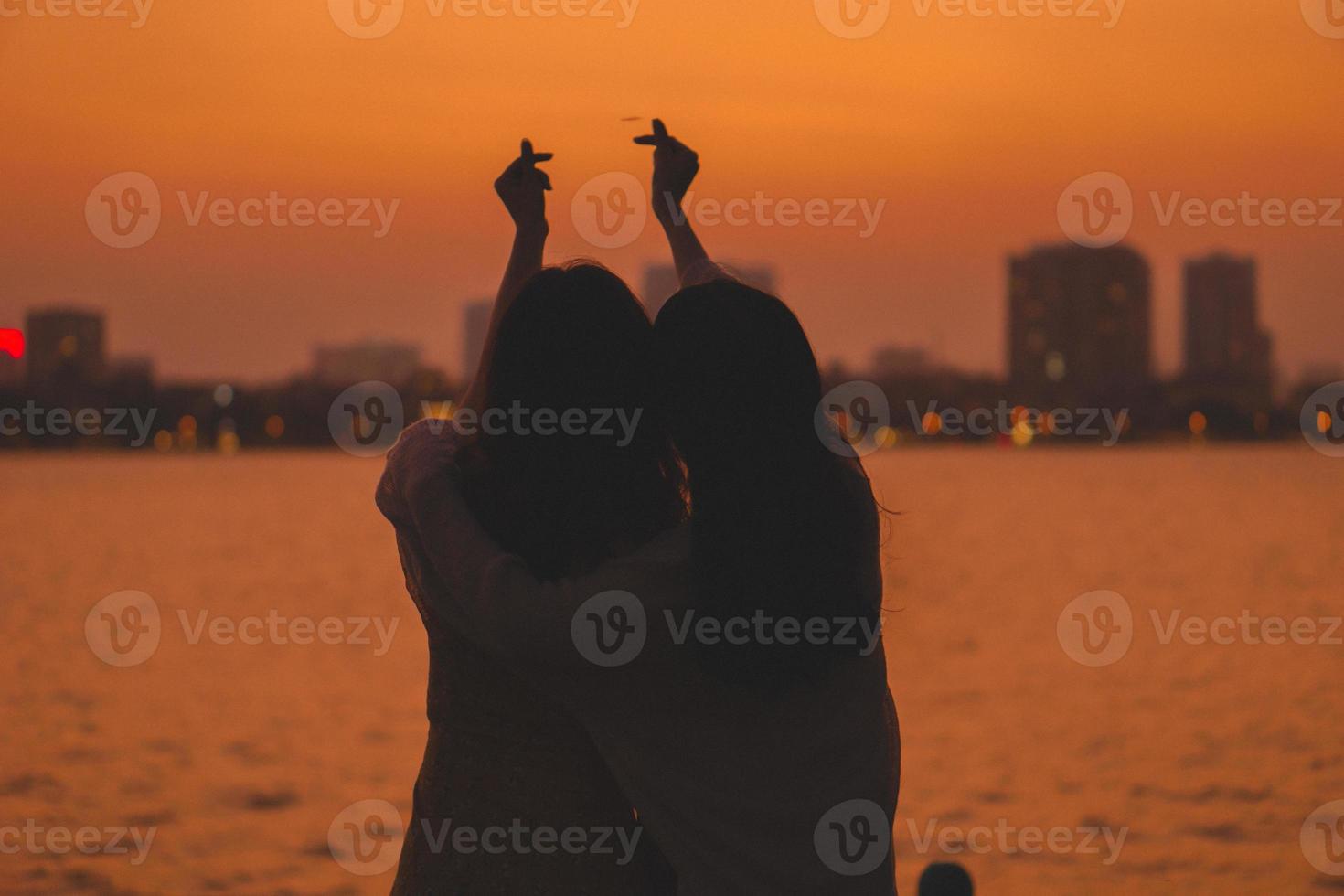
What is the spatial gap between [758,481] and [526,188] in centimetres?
103

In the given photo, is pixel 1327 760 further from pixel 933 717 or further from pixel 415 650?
pixel 415 650

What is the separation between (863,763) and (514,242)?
1.30 meters

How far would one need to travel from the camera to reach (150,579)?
36.7 metres

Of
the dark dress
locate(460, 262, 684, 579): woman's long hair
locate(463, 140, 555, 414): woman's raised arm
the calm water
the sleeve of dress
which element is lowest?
the calm water

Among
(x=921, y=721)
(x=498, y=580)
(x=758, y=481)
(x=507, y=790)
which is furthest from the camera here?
(x=921, y=721)

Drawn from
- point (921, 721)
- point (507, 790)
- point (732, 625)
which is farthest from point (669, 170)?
point (921, 721)

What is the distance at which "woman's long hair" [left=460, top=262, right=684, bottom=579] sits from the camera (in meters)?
2.54

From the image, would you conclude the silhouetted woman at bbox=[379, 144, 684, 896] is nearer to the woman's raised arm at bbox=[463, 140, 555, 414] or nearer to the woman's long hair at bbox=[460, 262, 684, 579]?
the woman's long hair at bbox=[460, 262, 684, 579]

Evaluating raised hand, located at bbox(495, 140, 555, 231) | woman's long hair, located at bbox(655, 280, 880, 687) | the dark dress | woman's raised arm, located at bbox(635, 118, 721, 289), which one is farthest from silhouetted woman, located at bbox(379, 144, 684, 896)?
woman's raised arm, located at bbox(635, 118, 721, 289)

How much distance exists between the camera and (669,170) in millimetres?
3131

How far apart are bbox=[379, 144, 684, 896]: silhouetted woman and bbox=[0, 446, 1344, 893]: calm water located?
27.2 inches

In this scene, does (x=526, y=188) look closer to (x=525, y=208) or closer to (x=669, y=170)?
(x=525, y=208)

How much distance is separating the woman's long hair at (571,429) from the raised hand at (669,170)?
0.58 metres

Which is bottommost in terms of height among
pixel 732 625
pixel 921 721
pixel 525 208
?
pixel 921 721
